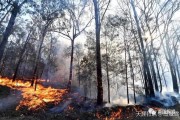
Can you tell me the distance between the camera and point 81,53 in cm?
4941

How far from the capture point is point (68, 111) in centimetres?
1466

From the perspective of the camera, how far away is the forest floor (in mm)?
12119

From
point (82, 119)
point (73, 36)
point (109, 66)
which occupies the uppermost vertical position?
point (73, 36)

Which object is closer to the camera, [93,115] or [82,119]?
[82,119]

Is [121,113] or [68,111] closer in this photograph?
[121,113]

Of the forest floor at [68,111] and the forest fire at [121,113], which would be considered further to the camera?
the forest fire at [121,113]

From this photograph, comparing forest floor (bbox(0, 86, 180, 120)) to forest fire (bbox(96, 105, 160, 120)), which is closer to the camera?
forest floor (bbox(0, 86, 180, 120))

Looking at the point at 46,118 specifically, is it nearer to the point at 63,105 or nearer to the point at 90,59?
the point at 63,105

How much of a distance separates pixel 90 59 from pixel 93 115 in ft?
69.6

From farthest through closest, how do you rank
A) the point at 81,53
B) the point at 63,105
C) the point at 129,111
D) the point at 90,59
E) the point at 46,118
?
the point at 81,53 < the point at 90,59 < the point at 63,105 < the point at 129,111 < the point at 46,118

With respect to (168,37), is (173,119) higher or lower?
lower

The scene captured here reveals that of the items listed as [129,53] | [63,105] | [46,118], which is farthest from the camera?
[129,53]

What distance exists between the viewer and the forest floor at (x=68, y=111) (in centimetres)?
1212

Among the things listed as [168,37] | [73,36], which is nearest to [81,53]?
[73,36]
